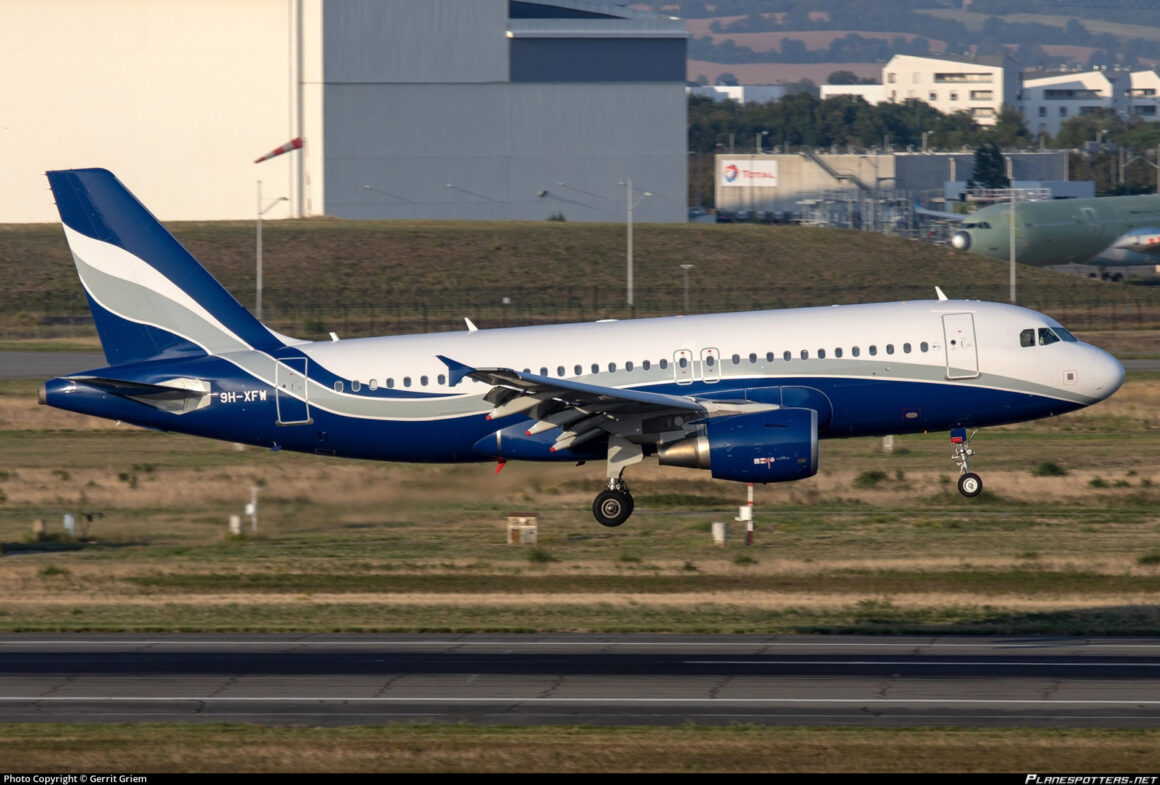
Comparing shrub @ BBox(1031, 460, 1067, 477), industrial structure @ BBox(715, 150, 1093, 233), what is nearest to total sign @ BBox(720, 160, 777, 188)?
industrial structure @ BBox(715, 150, 1093, 233)

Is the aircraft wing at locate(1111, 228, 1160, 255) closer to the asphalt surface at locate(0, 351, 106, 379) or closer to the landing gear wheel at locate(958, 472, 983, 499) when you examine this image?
the asphalt surface at locate(0, 351, 106, 379)

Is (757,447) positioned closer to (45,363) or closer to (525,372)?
(525,372)

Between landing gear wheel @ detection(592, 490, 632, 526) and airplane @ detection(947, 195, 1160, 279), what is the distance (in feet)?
301

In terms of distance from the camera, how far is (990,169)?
190m

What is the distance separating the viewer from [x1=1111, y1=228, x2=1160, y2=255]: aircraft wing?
384ft

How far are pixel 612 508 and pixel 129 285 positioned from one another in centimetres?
1199

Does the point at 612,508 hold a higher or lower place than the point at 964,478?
lower

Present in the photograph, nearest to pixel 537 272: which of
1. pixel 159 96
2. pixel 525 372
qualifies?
pixel 159 96

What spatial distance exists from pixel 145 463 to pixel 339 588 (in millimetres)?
19003

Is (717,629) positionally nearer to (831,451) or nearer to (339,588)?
(339,588)

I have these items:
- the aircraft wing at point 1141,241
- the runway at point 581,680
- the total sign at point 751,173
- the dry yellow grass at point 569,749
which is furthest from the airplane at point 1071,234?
the dry yellow grass at point 569,749

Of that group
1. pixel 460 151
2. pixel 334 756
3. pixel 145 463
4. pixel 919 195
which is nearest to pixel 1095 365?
pixel 334 756

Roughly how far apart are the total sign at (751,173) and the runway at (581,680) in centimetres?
15147

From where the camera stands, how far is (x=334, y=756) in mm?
17734
